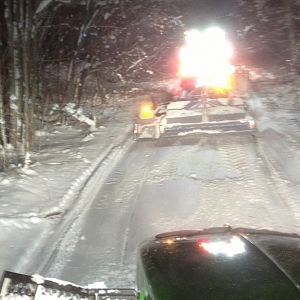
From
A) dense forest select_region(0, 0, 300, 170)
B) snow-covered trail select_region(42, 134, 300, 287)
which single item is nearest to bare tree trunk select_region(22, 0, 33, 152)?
dense forest select_region(0, 0, 300, 170)

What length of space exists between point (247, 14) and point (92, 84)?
16.5m

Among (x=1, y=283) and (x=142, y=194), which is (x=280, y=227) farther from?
(x=1, y=283)

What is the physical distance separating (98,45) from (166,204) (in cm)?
1395

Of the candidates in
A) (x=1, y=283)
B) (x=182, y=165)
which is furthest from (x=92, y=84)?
(x=1, y=283)

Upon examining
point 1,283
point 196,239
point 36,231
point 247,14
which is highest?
point 247,14

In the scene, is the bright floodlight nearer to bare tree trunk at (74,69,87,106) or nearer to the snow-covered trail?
the snow-covered trail

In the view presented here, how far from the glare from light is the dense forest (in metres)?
9.20

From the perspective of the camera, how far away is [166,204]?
337 inches

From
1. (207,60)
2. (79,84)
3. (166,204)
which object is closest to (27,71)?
(79,84)

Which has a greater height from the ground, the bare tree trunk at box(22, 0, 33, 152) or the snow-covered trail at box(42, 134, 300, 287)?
the bare tree trunk at box(22, 0, 33, 152)

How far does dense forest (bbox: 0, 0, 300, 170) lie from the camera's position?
1266 cm

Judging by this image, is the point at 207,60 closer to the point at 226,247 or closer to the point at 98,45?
the point at 98,45

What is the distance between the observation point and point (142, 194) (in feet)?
30.2

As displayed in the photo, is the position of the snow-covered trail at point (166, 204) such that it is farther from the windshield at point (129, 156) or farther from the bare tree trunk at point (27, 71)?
the bare tree trunk at point (27, 71)
